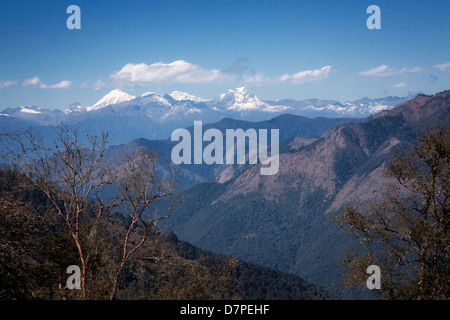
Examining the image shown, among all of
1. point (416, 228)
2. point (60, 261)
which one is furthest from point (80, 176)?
point (416, 228)

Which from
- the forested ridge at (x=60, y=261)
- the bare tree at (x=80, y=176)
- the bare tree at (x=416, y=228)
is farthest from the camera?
the bare tree at (x=416, y=228)

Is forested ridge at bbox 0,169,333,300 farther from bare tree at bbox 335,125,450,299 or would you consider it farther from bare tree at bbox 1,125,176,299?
bare tree at bbox 335,125,450,299

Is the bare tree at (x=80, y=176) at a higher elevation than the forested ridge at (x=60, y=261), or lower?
higher

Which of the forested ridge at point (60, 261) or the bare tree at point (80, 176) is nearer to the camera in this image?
the bare tree at point (80, 176)

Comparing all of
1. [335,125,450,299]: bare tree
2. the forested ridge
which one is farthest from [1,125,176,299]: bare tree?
[335,125,450,299]: bare tree

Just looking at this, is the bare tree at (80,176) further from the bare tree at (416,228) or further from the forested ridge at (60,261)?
the bare tree at (416,228)

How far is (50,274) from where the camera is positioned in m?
22.9

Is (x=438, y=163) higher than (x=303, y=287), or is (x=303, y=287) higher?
(x=438, y=163)

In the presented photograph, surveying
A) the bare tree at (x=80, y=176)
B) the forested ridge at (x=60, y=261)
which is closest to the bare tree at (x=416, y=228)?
the forested ridge at (x=60, y=261)
